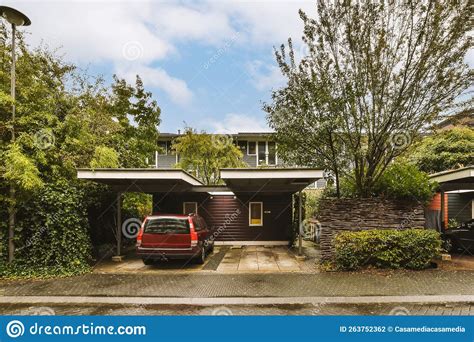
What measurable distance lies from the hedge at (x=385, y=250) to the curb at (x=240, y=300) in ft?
8.33

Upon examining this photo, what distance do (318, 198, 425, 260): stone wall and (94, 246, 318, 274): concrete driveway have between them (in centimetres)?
124

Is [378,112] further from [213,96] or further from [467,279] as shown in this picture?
[213,96]

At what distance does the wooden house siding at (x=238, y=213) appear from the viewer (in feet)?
57.0

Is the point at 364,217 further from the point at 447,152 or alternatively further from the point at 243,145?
the point at 243,145

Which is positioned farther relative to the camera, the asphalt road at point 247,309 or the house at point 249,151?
the house at point 249,151

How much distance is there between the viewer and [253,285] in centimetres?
870

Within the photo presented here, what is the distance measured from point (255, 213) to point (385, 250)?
8.22 metres

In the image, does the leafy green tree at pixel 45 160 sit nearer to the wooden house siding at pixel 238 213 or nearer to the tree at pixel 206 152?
the wooden house siding at pixel 238 213

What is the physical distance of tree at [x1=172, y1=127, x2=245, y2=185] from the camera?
2294cm

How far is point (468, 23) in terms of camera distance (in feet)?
33.9

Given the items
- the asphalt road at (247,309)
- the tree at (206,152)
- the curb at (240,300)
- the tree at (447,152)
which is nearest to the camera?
the asphalt road at (247,309)

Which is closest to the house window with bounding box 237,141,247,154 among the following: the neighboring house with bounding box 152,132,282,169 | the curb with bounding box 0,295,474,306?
the neighboring house with bounding box 152,132,282,169

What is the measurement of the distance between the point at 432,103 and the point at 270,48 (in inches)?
223

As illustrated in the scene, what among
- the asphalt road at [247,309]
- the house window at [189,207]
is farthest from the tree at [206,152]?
the asphalt road at [247,309]
